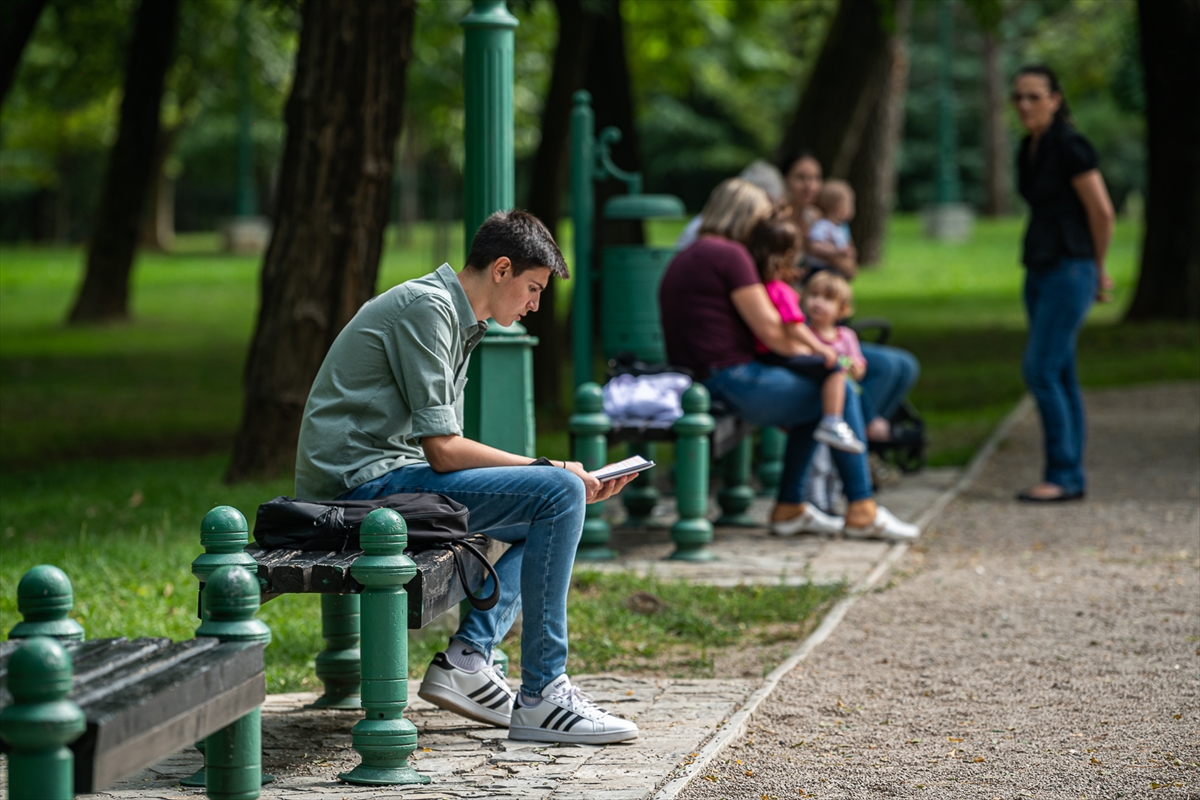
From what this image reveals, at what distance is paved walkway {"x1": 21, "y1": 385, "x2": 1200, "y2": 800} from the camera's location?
13.6 feet

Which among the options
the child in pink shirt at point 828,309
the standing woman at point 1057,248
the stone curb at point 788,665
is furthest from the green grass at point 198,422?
the standing woman at point 1057,248

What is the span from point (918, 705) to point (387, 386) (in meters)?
1.99

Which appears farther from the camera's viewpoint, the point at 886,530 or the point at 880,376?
the point at 880,376

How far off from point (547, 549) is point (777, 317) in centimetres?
343

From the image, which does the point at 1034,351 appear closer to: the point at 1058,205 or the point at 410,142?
the point at 1058,205

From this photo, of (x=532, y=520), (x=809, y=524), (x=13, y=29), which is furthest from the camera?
(x=13, y=29)

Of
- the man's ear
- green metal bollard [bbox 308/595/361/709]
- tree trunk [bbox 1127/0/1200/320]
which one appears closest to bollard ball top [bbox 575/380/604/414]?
green metal bollard [bbox 308/595/361/709]

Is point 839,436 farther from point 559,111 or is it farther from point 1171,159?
point 1171,159

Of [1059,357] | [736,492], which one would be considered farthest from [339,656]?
[1059,357]

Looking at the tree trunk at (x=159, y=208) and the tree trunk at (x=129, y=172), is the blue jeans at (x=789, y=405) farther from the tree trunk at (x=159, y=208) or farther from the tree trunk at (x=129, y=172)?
the tree trunk at (x=159, y=208)

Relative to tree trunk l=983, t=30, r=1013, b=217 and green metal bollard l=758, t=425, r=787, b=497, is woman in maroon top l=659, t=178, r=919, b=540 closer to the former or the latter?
green metal bollard l=758, t=425, r=787, b=497

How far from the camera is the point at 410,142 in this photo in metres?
39.2

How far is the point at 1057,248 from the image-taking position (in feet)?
28.3

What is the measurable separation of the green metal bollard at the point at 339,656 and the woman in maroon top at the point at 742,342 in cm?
314
